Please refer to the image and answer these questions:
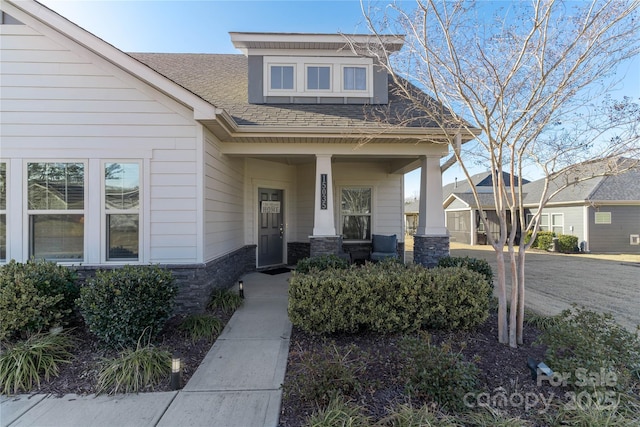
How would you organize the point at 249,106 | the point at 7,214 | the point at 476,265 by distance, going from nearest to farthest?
the point at 7,214, the point at 476,265, the point at 249,106

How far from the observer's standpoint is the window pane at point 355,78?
721 centimetres

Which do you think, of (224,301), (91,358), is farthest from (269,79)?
(91,358)

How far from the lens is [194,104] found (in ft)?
14.9

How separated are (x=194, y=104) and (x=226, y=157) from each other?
1.77 metres

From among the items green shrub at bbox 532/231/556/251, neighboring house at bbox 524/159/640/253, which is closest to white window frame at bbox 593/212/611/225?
neighboring house at bbox 524/159/640/253

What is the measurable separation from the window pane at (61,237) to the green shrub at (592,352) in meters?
6.52

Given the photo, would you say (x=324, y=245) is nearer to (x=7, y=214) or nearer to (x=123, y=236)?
(x=123, y=236)

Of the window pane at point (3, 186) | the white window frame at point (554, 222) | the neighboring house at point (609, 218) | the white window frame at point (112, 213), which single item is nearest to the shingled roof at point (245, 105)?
the white window frame at point (112, 213)

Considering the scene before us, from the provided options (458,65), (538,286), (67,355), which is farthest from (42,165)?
(538,286)

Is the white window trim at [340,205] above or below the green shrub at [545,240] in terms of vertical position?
above

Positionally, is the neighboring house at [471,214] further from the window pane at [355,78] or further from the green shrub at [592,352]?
the green shrub at [592,352]

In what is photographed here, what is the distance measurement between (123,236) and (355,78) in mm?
6159

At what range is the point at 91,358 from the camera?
3.36m

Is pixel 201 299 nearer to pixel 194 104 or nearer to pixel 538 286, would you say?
pixel 194 104
